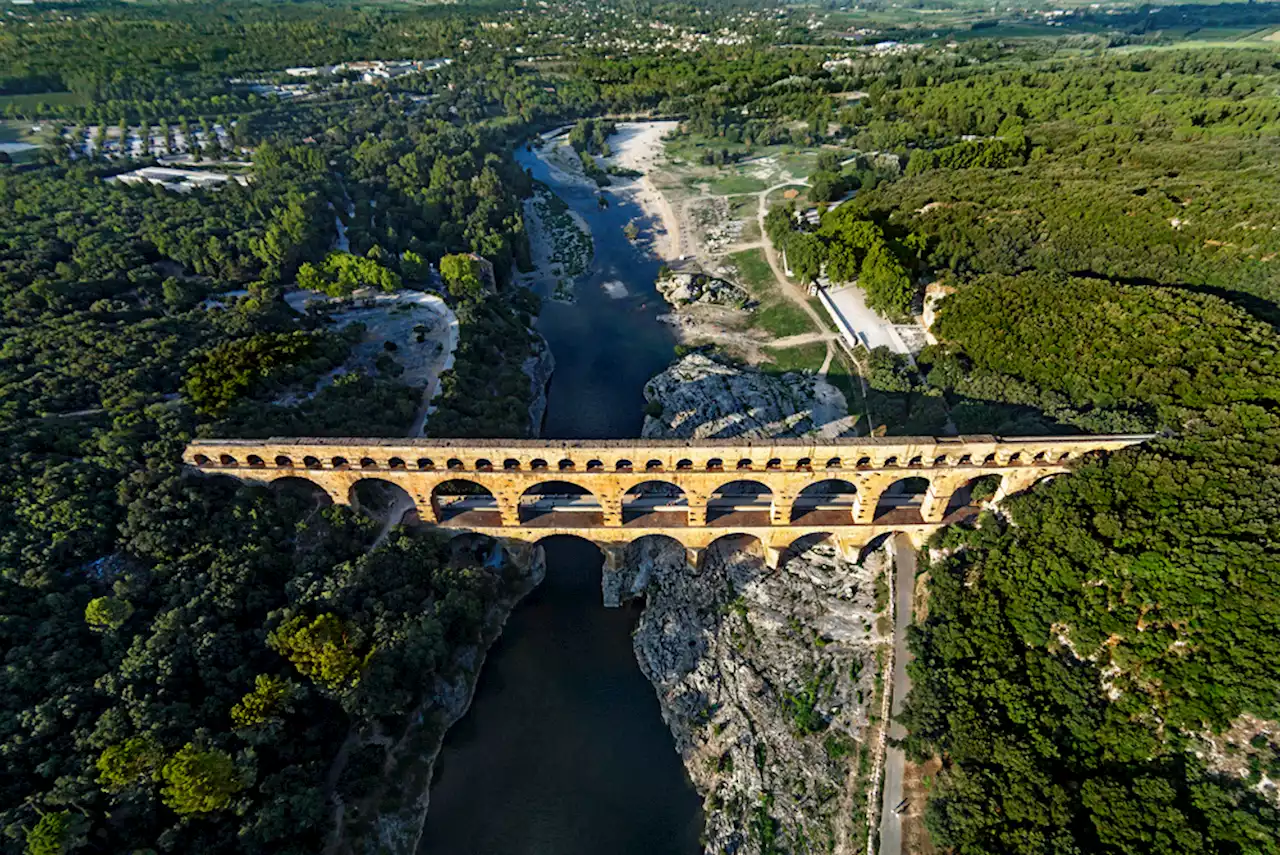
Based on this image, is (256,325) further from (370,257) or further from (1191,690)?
(1191,690)

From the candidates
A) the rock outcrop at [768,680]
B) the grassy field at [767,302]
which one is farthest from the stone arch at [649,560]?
the grassy field at [767,302]

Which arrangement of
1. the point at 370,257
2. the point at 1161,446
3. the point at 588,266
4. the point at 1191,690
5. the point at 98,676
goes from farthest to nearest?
the point at 588,266
the point at 370,257
the point at 1161,446
the point at 98,676
the point at 1191,690

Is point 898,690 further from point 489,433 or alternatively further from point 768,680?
point 489,433

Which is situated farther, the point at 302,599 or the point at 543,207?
the point at 543,207

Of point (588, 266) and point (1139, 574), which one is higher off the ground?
point (1139, 574)

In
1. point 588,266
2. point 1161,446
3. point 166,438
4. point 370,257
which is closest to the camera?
point 1161,446

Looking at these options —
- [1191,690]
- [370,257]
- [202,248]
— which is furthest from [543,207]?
[1191,690]

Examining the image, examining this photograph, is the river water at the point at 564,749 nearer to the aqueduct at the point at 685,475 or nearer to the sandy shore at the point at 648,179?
the aqueduct at the point at 685,475
